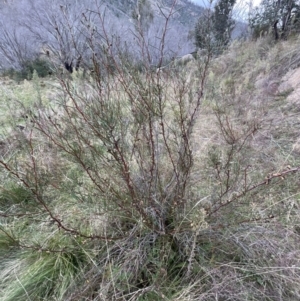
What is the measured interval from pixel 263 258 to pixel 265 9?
735cm

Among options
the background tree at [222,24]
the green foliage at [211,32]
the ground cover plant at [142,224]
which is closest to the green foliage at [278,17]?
the background tree at [222,24]

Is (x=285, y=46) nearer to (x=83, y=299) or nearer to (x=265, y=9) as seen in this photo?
(x=265, y=9)

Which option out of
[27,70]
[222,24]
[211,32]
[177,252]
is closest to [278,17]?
[222,24]

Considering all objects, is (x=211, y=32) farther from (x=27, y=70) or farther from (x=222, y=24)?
(x=27, y=70)

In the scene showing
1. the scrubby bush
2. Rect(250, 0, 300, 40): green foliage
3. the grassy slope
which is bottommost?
the scrubby bush

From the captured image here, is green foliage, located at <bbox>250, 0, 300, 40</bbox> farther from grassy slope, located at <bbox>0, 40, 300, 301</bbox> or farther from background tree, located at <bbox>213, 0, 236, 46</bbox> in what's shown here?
grassy slope, located at <bbox>0, 40, 300, 301</bbox>

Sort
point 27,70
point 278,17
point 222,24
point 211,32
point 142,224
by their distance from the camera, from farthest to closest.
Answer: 1. point 27,70
2. point 278,17
3. point 222,24
4. point 211,32
5. point 142,224

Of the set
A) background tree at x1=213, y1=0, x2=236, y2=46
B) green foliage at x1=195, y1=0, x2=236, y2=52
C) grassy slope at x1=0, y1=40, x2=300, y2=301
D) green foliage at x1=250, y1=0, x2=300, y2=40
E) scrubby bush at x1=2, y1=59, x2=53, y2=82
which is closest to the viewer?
grassy slope at x1=0, y1=40, x2=300, y2=301

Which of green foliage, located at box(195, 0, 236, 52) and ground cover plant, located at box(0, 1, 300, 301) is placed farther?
green foliage, located at box(195, 0, 236, 52)

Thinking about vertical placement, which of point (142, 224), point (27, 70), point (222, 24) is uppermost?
point (222, 24)

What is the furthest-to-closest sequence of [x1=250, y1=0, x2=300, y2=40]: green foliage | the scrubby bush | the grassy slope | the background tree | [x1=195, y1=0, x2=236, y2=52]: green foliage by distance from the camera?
the scrubby bush → [x1=250, y1=0, x2=300, y2=40]: green foliage → the background tree → [x1=195, y1=0, x2=236, y2=52]: green foliage → the grassy slope

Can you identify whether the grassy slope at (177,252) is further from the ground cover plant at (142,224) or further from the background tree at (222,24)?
the background tree at (222,24)

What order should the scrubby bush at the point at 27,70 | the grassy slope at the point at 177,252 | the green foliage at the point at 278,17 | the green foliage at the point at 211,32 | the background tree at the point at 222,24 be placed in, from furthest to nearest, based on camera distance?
the scrubby bush at the point at 27,70 < the green foliage at the point at 278,17 < the background tree at the point at 222,24 < the green foliage at the point at 211,32 < the grassy slope at the point at 177,252

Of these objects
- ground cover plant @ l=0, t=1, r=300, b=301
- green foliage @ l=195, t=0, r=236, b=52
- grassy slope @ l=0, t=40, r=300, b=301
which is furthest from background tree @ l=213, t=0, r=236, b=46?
grassy slope @ l=0, t=40, r=300, b=301
